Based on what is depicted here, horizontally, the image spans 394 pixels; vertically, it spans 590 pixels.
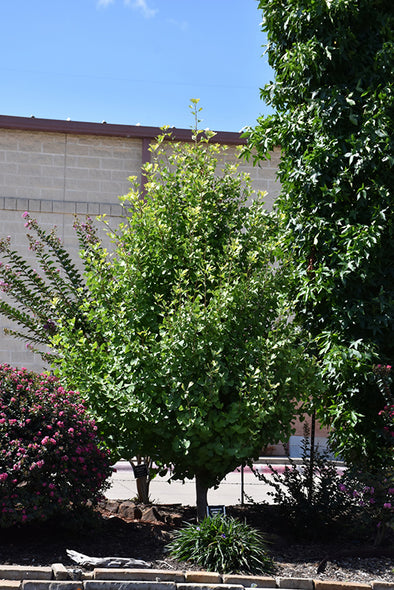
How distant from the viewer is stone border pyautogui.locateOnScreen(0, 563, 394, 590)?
18.7 ft

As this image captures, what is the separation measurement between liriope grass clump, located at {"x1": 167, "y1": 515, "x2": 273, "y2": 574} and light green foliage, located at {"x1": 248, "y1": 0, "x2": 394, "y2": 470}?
205cm

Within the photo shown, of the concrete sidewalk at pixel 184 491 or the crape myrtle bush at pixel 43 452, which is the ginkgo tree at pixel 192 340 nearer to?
the crape myrtle bush at pixel 43 452

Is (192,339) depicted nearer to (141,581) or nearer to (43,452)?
(43,452)

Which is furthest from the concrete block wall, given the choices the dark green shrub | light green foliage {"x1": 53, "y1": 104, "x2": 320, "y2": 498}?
the dark green shrub

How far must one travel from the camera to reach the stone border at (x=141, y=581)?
5.69m

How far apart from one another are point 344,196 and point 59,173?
34.2 ft

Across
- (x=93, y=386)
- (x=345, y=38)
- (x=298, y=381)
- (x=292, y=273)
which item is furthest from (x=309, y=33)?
(x=93, y=386)

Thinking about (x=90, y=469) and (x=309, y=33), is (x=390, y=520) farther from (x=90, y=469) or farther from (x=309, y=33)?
(x=309, y=33)

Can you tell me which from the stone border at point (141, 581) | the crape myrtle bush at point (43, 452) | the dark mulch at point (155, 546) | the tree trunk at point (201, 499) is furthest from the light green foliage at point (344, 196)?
the crape myrtle bush at point (43, 452)

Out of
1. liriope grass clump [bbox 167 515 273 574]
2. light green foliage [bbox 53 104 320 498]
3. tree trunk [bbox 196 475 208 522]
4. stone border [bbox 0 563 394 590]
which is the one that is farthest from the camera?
tree trunk [bbox 196 475 208 522]

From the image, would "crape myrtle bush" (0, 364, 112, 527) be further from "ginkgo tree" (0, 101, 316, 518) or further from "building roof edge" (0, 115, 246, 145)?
"building roof edge" (0, 115, 246, 145)

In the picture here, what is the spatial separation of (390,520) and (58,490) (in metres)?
3.22

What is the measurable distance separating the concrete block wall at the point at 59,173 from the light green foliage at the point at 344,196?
29.6ft

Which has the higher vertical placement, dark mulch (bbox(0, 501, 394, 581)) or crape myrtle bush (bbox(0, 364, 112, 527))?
crape myrtle bush (bbox(0, 364, 112, 527))
